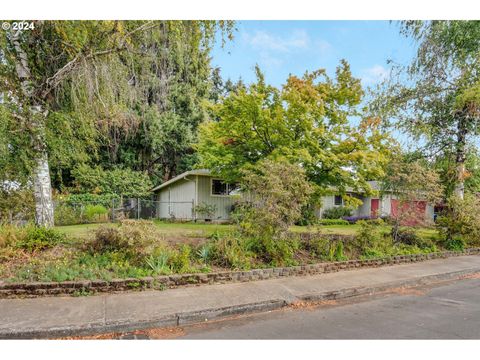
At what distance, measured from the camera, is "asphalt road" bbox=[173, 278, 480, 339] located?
4316 millimetres

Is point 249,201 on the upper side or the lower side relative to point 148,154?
lower

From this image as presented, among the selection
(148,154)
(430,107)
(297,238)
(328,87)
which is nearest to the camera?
(297,238)

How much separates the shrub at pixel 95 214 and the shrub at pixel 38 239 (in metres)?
9.63

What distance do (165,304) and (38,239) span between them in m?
3.55

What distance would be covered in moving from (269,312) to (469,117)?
39.5ft

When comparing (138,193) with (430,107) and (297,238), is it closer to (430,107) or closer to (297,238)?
(297,238)

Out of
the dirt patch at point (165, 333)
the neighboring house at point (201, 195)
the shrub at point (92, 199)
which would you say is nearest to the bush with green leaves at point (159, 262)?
the dirt patch at point (165, 333)

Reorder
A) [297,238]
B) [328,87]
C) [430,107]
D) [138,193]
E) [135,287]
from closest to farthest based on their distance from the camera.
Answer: [135,287]
[297,238]
[328,87]
[430,107]
[138,193]

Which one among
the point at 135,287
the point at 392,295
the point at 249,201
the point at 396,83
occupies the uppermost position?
the point at 396,83

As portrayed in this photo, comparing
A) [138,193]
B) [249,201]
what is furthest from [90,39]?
[138,193]

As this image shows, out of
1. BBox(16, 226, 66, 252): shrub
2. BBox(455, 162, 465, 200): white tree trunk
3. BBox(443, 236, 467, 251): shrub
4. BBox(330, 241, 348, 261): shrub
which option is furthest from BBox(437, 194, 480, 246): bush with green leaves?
BBox(16, 226, 66, 252): shrub

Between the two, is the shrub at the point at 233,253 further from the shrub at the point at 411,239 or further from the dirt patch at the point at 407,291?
the shrub at the point at 411,239

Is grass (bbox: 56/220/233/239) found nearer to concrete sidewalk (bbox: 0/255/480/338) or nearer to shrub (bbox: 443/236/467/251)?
concrete sidewalk (bbox: 0/255/480/338)

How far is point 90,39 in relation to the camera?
771cm
